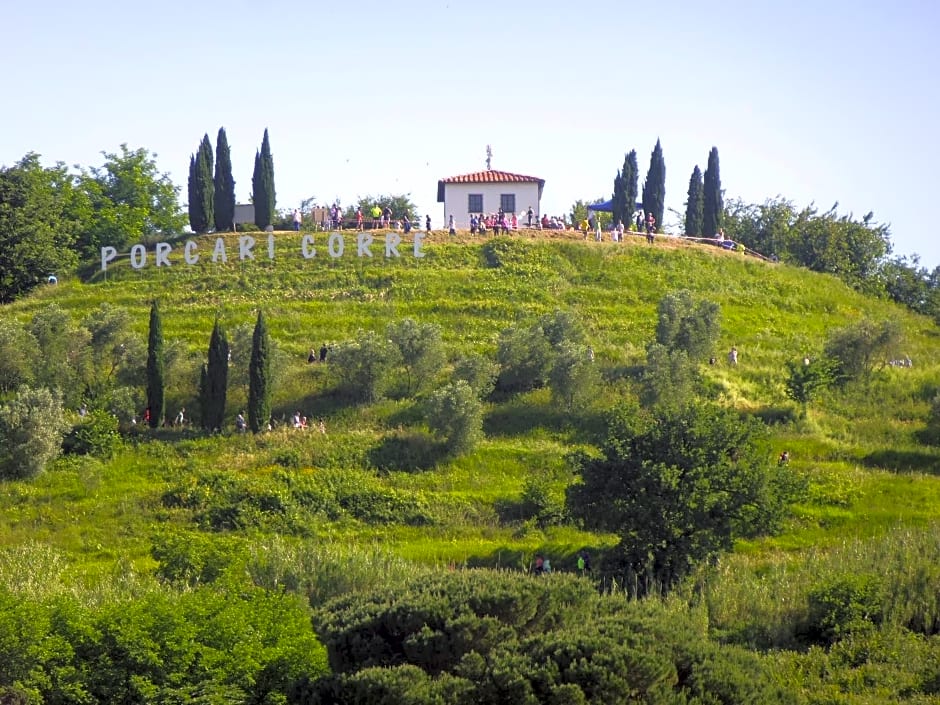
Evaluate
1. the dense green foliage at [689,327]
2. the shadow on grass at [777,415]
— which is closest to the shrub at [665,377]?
the shadow on grass at [777,415]

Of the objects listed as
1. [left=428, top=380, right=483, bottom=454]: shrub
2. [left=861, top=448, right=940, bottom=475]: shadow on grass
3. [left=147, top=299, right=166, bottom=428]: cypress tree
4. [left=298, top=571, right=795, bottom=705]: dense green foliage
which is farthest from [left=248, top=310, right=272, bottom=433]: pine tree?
[left=861, top=448, right=940, bottom=475]: shadow on grass

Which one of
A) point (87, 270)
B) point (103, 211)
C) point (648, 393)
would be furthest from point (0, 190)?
point (648, 393)

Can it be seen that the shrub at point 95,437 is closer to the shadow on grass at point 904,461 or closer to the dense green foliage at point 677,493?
the dense green foliage at point 677,493

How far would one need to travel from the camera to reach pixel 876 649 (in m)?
31.0

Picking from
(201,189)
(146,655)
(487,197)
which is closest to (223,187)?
(201,189)

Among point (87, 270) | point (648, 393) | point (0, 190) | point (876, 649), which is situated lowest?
point (876, 649)

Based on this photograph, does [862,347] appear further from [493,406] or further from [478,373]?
[478,373]

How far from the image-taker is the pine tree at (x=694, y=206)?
264ft

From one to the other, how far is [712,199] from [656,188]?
3524mm

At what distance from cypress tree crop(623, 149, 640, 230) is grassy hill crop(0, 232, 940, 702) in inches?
262

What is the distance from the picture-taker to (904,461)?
1945 inches

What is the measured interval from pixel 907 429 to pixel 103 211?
185ft

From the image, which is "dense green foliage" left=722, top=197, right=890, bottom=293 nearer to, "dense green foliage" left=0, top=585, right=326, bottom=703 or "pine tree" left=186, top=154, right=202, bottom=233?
"pine tree" left=186, top=154, right=202, bottom=233

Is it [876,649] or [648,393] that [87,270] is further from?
[876,649]
